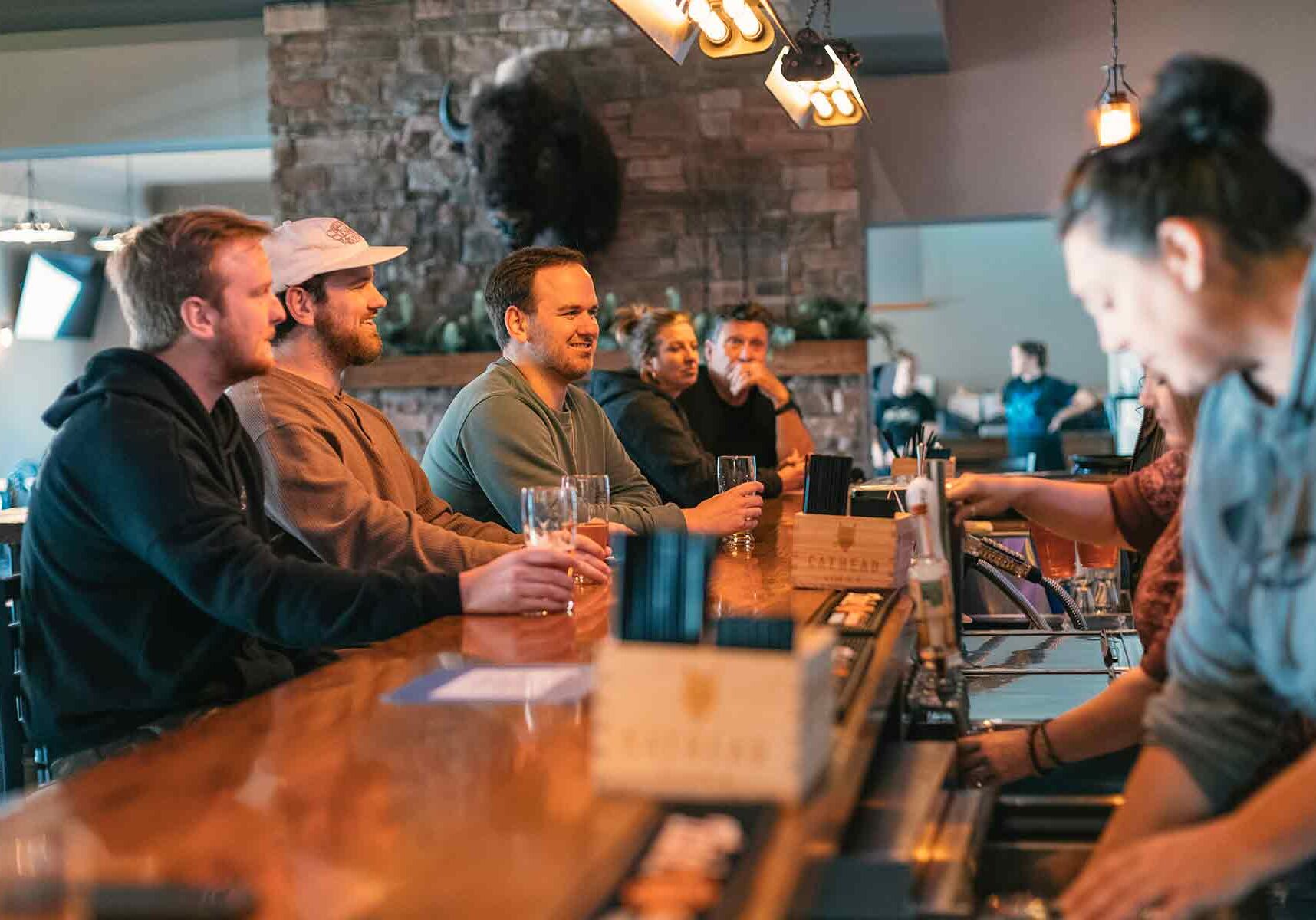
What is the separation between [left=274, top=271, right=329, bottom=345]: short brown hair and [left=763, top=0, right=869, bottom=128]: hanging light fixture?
5.46ft

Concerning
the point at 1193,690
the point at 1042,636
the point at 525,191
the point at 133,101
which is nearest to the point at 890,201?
the point at 525,191

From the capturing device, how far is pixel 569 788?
1173mm

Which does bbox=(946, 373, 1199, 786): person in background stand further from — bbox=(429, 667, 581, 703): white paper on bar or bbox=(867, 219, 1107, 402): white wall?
bbox=(867, 219, 1107, 402): white wall

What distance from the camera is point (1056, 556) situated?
3.74 m

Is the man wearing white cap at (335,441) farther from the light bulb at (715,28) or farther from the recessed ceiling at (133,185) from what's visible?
the recessed ceiling at (133,185)

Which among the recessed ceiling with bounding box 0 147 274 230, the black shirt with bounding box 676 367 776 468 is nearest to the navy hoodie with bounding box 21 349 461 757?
the black shirt with bounding box 676 367 776 468

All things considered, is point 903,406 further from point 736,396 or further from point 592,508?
point 592,508

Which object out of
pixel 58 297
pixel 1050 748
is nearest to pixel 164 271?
pixel 1050 748

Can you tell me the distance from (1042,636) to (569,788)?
205cm

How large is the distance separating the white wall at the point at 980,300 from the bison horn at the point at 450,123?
4.99m

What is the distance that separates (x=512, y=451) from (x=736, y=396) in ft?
8.76

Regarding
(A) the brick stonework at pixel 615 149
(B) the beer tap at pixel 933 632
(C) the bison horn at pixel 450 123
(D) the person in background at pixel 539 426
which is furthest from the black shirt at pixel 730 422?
(B) the beer tap at pixel 933 632

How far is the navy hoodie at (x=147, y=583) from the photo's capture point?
204 centimetres

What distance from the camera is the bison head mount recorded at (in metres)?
7.89
